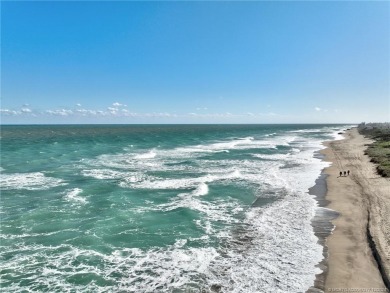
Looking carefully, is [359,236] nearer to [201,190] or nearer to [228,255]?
[228,255]

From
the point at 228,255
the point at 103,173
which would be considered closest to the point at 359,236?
the point at 228,255

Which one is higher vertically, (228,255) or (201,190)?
(201,190)

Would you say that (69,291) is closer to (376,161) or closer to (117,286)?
(117,286)

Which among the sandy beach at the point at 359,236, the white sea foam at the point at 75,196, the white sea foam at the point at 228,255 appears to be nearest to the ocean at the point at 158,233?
the white sea foam at the point at 228,255

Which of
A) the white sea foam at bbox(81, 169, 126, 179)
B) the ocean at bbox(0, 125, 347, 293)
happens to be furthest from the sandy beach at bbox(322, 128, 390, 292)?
the white sea foam at bbox(81, 169, 126, 179)

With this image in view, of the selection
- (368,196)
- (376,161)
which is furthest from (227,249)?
(376,161)

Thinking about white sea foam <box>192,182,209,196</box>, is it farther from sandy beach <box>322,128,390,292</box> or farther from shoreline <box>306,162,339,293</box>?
sandy beach <box>322,128,390,292</box>
